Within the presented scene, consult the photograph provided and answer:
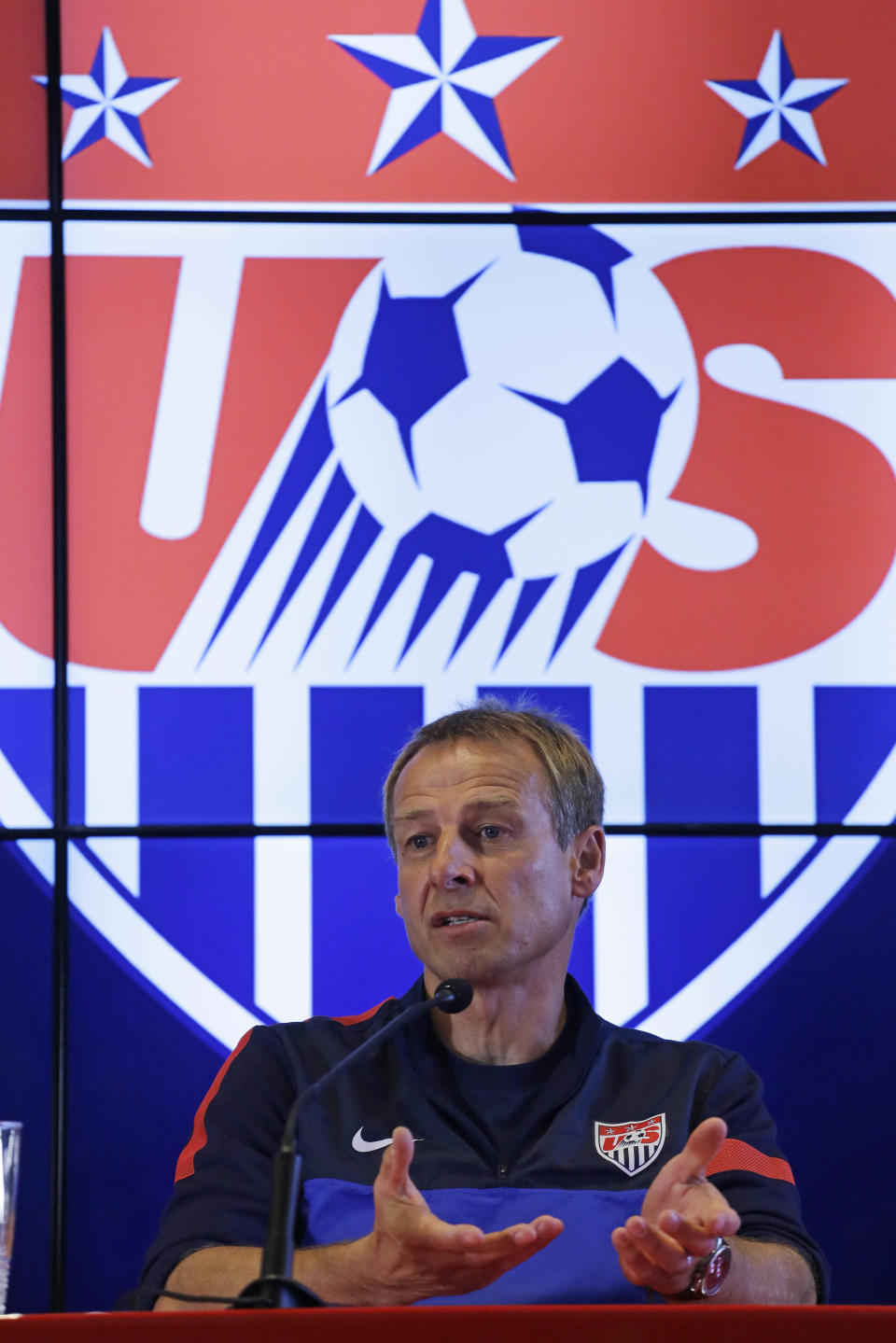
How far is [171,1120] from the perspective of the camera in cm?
223

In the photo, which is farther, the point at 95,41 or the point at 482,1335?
the point at 95,41

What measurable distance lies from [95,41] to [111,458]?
71 centimetres

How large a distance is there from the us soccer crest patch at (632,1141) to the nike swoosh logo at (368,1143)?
0.69 ft

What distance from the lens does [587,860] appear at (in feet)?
5.96

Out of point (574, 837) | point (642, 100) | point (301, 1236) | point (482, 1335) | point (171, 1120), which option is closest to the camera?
point (482, 1335)

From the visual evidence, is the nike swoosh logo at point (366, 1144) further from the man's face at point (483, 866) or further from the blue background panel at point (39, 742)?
the blue background panel at point (39, 742)

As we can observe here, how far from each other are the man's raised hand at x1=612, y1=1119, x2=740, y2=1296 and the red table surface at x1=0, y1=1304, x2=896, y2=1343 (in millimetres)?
396

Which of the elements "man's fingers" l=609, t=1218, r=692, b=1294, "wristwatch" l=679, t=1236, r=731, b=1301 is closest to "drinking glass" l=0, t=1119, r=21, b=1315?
"man's fingers" l=609, t=1218, r=692, b=1294

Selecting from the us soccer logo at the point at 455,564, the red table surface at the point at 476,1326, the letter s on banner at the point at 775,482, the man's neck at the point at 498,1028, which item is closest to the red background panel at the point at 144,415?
the us soccer logo at the point at 455,564

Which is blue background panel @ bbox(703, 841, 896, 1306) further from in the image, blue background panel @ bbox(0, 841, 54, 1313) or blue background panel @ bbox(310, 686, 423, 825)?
blue background panel @ bbox(0, 841, 54, 1313)

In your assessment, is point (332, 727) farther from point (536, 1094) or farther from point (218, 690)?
point (536, 1094)

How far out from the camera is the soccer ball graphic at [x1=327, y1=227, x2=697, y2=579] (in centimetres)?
234

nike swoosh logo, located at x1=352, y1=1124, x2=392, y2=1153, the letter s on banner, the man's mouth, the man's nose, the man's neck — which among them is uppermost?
the letter s on banner

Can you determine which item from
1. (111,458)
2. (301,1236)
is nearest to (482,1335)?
(301,1236)
